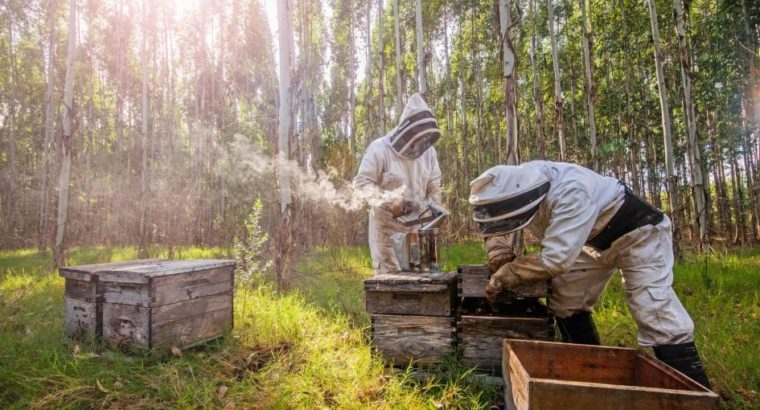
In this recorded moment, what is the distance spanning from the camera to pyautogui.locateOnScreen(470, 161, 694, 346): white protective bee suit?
2.39m

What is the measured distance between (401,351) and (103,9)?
737 inches

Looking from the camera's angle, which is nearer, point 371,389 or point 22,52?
point 371,389

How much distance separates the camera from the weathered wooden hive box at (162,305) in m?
3.11

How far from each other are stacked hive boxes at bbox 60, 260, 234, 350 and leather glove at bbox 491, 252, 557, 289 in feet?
8.38

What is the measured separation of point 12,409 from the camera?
2.45 meters

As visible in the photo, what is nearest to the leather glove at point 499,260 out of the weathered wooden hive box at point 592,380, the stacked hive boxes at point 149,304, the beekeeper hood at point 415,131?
the weathered wooden hive box at point 592,380

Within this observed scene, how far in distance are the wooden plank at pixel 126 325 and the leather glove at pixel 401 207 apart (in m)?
2.13

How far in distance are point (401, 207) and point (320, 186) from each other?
547 centimetres

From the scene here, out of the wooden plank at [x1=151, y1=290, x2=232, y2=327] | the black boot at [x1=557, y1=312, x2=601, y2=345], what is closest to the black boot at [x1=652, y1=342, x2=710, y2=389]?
the black boot at [x1=557, y1=312, x2=601, y2=345]

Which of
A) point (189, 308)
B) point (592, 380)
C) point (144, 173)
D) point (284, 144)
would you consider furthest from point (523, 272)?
point (144, 173)

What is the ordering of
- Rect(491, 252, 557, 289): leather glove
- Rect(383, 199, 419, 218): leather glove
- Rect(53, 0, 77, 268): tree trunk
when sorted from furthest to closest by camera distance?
Rect(53, 0, 77, 268): tree trunk
Rect(383, 199, 419, 218): leather glove
Rect(491, 252, 557, 289): leather glove

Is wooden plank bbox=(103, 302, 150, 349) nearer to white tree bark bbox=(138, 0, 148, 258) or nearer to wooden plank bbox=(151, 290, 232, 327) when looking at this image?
wooden plank bbox=(151, 290, 232, 327)

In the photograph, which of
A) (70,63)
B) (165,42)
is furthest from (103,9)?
(70,63)

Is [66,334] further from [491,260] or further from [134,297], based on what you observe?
[491,260]
